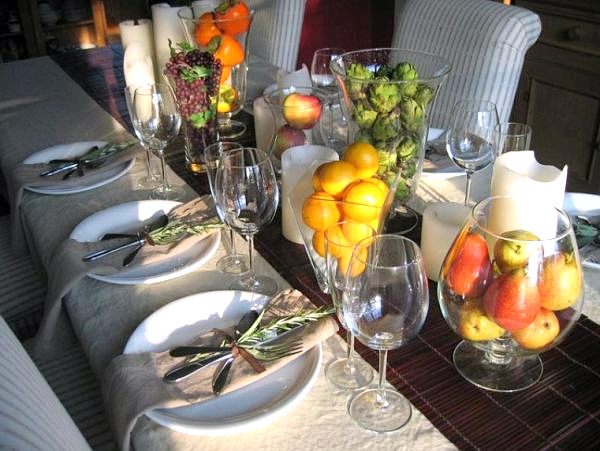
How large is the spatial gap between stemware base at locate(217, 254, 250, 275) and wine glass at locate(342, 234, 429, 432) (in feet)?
0.98

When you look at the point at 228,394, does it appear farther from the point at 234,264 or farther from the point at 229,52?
the point at 229,52

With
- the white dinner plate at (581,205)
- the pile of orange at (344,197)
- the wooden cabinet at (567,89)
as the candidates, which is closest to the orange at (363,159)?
the pile of orange at (344,197)

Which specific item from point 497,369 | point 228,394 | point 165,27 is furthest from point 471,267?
point 165,27

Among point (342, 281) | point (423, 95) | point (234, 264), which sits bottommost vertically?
point (234, 264)

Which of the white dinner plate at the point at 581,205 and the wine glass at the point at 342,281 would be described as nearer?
the wine glass at the point at 342,281

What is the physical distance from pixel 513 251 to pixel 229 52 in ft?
2.94

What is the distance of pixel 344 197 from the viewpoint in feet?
2.51

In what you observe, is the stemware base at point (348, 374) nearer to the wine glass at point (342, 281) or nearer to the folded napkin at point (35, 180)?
the wine glass at point (342, 281)

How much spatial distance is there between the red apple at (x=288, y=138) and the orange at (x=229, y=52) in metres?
→ 0.30

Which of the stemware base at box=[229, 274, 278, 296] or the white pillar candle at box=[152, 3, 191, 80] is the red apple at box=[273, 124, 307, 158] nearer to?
the stemware base at box=[229, 274, 278, 296]

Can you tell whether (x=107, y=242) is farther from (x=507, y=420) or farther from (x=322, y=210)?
(x=507, y=420)

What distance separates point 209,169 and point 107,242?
183 millimetres

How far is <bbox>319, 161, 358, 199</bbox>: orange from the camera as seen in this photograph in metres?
0.77

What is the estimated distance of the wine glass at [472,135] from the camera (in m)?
0.97
